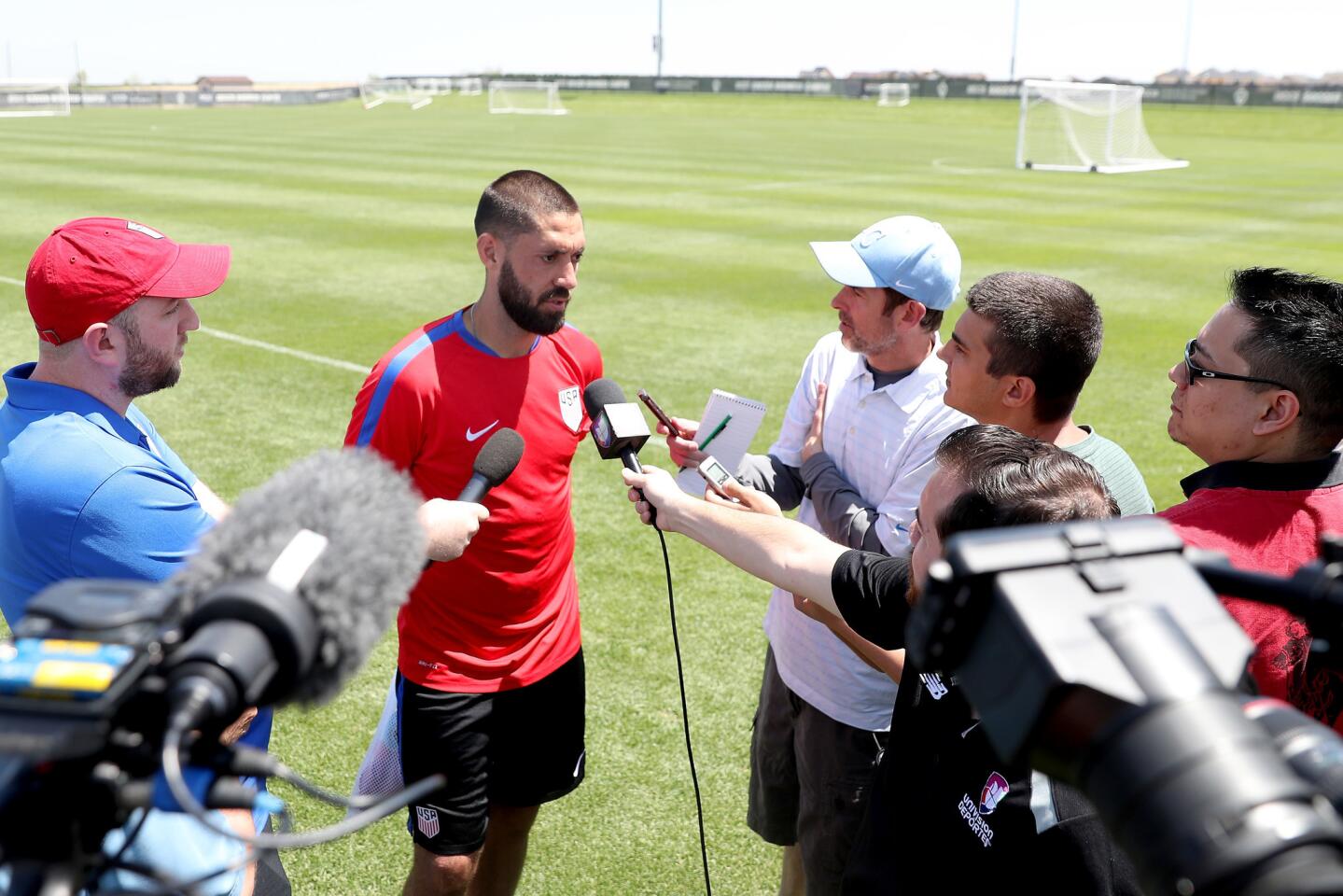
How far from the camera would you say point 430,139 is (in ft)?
119

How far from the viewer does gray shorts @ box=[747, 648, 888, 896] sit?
377cm

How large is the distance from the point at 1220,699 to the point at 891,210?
68.5ft

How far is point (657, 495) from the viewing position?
3.23 metres

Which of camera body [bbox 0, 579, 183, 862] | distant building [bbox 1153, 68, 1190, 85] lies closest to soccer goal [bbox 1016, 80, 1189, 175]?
camera body [bbox 0, 579, 183, 862]

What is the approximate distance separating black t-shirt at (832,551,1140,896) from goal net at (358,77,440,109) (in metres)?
64.5

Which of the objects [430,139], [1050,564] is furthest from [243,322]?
[430,139]

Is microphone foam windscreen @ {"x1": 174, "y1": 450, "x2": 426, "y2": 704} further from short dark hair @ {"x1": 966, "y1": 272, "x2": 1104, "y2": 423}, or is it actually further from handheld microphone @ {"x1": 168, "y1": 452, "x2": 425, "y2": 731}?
short dark hair @ {"x1": 966, "y1": 272, "x2": 1104, "y2": 423}

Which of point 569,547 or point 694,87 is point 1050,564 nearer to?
point 569,547

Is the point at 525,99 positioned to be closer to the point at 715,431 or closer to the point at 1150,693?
the point at 715,431

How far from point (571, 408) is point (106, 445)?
5.87 ft

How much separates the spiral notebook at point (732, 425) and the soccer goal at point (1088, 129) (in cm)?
3114

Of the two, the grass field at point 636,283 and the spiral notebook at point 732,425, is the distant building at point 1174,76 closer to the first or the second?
the grass field at point 636,283

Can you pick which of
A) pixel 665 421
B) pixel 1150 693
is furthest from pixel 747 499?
pixel 1150 693

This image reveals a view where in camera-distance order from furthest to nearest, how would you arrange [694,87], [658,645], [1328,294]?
[694,87]
[658,645]
[1328,294]
